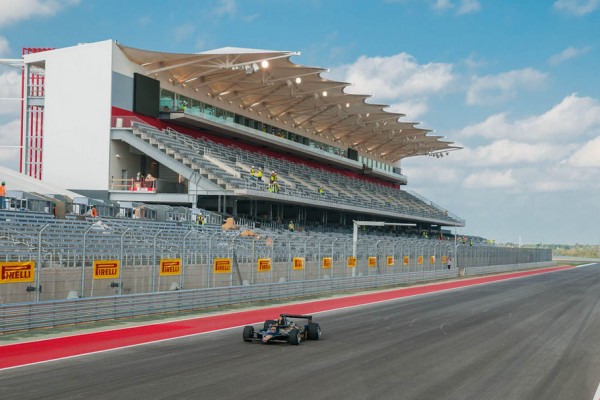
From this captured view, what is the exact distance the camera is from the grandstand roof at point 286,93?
144 ft

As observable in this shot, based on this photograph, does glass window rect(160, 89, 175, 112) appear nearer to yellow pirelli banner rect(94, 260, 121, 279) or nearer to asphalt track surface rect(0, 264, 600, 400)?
yellow pirelli banner rect(94, 260, 121, 279)

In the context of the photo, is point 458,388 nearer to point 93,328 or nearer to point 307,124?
point 93,328

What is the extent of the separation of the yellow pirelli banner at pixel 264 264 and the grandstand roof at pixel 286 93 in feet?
65.2

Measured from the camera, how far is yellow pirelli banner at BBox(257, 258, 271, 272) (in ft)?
84.7

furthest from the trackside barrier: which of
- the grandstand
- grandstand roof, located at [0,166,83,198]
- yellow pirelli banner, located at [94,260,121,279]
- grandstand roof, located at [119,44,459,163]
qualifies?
grandstand roof, located at [119,44,459,163]

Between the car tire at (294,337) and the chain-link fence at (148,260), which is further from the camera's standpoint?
the chain-link fence at (148,260)

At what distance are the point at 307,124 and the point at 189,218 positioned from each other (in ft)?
113

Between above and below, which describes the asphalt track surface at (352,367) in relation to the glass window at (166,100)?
below

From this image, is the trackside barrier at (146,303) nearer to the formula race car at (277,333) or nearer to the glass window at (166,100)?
the formula race car at (277,333)

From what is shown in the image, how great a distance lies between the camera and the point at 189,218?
121 ft

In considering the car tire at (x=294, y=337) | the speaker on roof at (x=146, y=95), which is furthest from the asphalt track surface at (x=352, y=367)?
the speaker on roof at (x=146, y=95)

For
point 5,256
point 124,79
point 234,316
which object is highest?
point 124,79

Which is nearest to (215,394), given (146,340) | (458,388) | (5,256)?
(458,388)

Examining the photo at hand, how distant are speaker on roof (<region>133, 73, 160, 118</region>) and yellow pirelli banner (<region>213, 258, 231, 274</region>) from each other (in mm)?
22916
